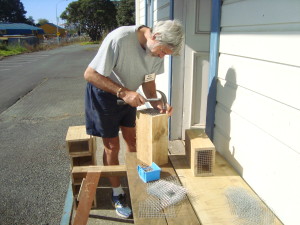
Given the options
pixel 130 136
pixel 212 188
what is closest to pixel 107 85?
pixel 130 136

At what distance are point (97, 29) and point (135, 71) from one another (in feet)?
141

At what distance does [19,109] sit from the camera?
255 inches

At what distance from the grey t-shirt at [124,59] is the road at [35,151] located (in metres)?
1.52

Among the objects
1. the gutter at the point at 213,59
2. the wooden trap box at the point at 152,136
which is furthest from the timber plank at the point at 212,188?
the gutter at the point at 213,59

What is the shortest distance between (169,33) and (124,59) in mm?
444

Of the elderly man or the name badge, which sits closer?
the elderly man

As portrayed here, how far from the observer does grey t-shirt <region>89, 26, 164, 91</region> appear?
2020 millimetres

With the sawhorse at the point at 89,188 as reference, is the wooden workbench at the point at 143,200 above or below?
above

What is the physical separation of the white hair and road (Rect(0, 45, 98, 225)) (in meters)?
1.93

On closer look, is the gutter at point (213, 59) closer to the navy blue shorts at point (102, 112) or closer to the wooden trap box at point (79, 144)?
the navy blue shorts at point (102, 112)

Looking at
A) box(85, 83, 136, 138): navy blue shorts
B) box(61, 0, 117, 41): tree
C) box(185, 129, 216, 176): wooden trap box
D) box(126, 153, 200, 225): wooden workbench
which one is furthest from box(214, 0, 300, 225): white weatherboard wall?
box(61, 0, 117, 41): tree

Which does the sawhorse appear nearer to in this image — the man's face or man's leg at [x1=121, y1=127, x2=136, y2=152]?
man's leg at [x1=121, y1=127, x2=136, y2=152]

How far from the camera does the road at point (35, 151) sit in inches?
113

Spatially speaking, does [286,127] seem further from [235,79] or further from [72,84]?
[72,84]
